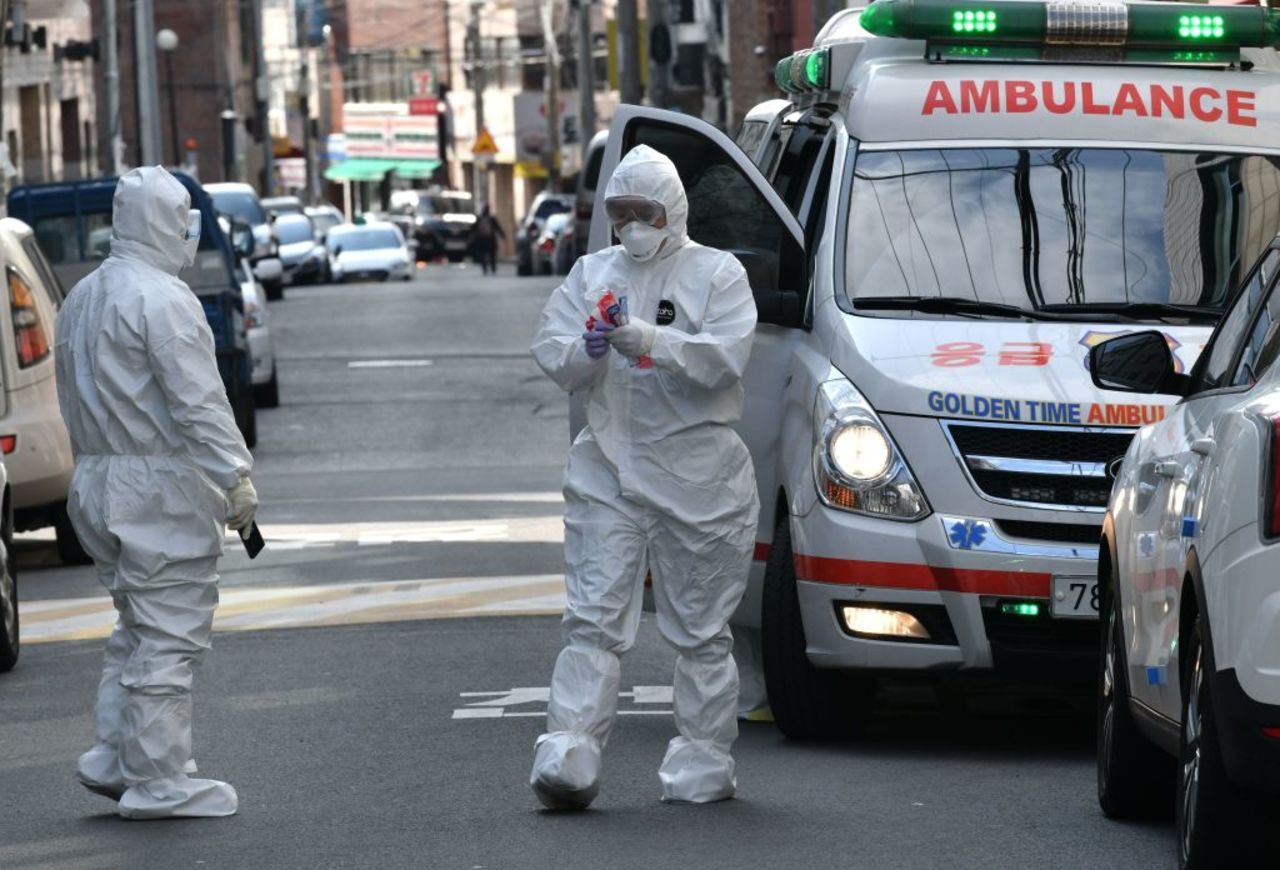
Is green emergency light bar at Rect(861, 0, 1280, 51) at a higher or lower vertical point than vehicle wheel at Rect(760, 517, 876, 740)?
higher

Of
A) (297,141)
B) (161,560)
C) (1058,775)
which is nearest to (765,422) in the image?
(1058,775)

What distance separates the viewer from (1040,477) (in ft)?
31.3

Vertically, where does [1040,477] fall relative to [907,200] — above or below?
below

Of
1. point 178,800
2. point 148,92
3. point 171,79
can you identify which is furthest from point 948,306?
point 171,79

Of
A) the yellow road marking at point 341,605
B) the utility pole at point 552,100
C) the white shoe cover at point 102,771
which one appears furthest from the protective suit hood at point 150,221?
the utility pole at point 552,100

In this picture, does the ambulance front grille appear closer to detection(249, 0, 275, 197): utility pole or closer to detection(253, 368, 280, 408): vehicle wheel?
detection(253, 368, 280, 408): vehicle wheel

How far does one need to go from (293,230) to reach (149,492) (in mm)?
50891

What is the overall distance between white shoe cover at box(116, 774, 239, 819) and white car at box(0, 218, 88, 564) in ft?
25.1

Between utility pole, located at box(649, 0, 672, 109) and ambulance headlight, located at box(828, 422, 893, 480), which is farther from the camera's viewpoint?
utility pole, located at box(649, 0, 672, 109)

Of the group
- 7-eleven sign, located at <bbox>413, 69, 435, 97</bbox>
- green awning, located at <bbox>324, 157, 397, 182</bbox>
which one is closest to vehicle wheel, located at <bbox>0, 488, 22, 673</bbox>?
green awning, located at <bbox>324, 157, 397, 182</bbox>

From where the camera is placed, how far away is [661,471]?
Answer: 876 cm

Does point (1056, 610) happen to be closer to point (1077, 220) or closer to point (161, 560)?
point (1077, 220)

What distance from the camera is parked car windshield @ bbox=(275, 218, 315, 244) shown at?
58469 millimetres

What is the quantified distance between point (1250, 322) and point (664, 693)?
416cm
